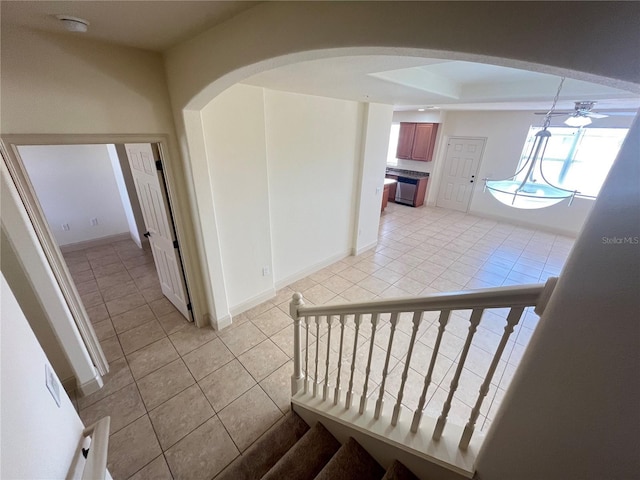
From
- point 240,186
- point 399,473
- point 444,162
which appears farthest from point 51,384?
point 444,162

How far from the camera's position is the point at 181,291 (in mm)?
2949

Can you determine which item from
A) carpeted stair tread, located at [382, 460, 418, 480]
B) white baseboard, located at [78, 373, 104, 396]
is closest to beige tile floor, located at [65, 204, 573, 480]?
white baseboard, located at [78, 373, 104, 396]

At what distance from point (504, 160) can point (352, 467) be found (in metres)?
7.25

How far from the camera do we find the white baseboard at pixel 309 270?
12.5ft

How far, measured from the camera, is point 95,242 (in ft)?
15.9

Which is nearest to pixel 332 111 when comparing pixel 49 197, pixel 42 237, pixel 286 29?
pixel 286 29

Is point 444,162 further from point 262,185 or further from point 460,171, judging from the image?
point 262,185

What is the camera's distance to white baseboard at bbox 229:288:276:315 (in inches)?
126

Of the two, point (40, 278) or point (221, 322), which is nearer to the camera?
point (40, 278)

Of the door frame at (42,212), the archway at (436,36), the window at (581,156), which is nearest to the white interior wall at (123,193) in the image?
the door frame at (42,212)

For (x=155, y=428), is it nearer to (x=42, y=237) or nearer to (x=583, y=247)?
(x=42, y=237)

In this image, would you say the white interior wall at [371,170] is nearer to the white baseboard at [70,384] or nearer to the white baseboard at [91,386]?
the white baseboard at [91,386]

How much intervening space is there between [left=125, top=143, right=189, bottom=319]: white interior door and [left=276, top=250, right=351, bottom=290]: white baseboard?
131 cm

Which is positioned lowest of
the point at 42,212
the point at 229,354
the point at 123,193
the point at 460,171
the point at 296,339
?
the point at 229,354
